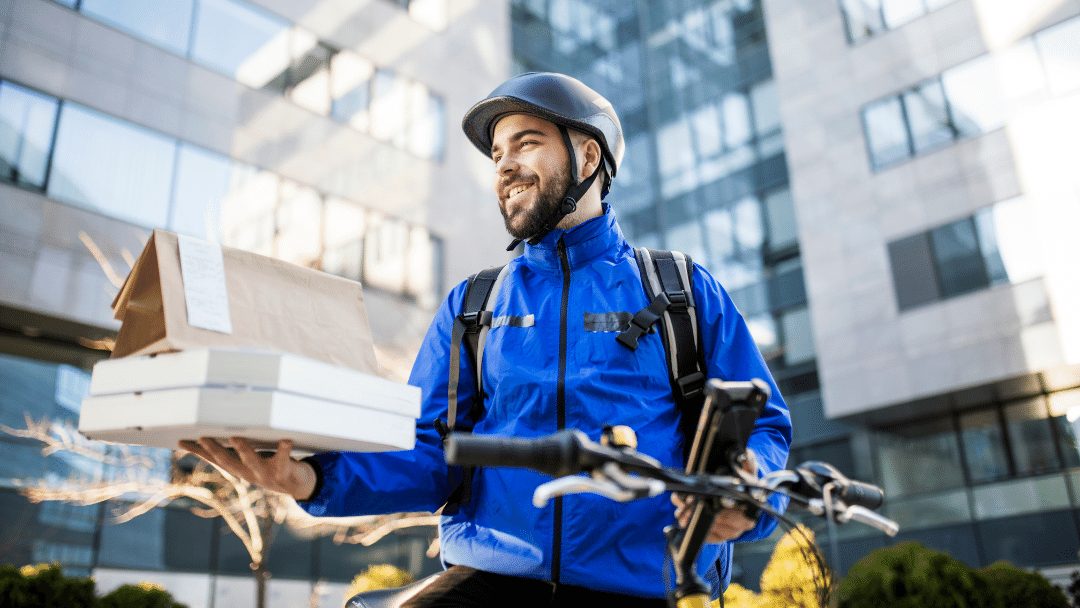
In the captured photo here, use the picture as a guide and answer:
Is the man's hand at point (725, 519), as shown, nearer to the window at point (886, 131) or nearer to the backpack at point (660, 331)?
the backpack at point (660, 331)

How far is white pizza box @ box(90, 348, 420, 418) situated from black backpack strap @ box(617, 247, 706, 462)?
80 centimetres

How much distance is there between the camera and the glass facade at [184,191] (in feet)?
49.6

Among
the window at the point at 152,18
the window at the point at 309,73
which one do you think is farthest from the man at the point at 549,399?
the window at the point at 309,73

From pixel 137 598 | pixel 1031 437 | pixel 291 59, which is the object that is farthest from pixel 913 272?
pixel 137 598

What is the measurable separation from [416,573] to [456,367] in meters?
17.7

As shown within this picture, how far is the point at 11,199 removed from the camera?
14.6 m

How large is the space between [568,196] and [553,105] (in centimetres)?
29

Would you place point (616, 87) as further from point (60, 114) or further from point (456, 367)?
point (456, 367)

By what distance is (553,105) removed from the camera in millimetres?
3102

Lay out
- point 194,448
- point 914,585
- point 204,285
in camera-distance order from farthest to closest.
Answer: point 914,585 < point 194,448 < point 204,285

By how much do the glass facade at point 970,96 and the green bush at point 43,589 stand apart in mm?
18709

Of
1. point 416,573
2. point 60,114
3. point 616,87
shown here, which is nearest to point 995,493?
point 416,573

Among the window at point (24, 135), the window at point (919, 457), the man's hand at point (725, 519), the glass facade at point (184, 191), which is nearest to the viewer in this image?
the man's hand at point (725, 519)

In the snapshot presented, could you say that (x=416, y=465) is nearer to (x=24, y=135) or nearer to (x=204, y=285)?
(x=204, y=285)
